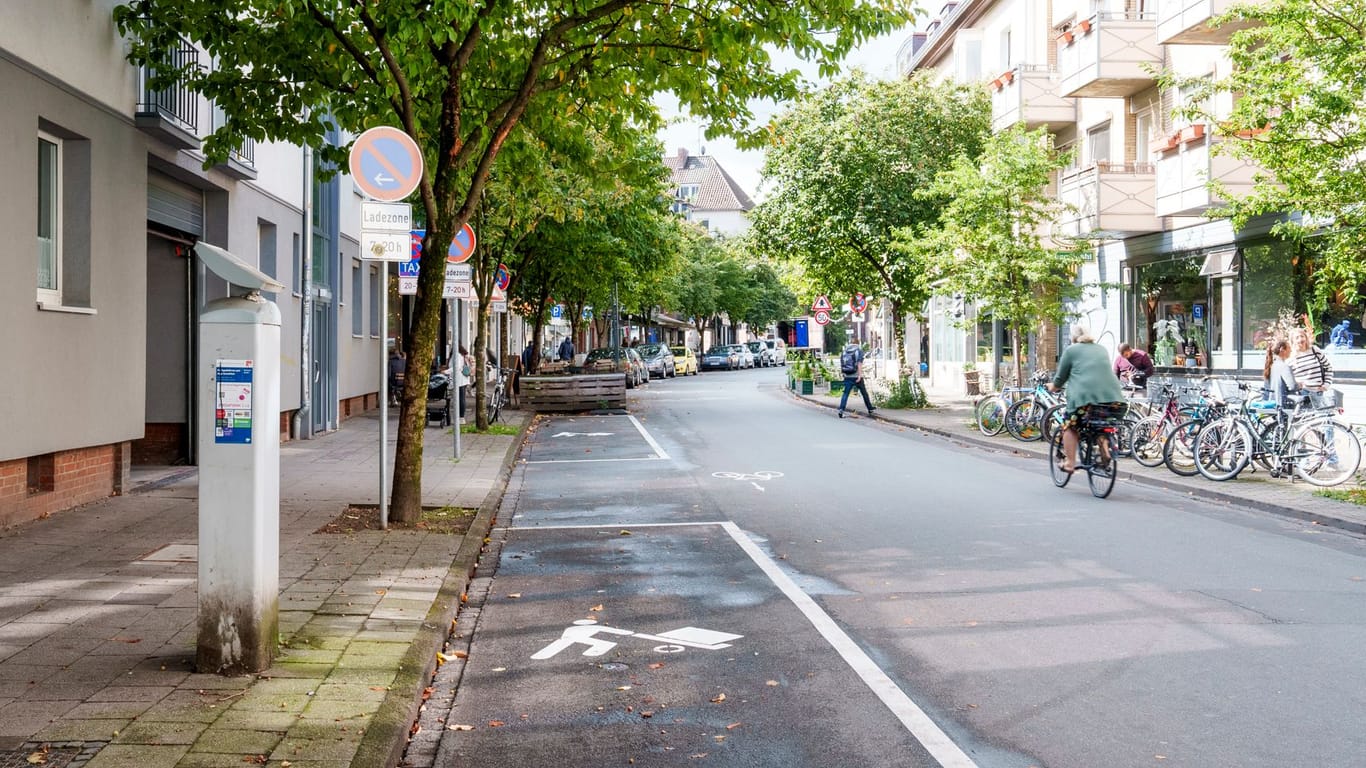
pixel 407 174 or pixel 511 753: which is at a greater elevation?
pixel 407 174

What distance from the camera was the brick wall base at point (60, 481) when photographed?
10312mm

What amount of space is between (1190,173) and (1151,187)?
10.3ft

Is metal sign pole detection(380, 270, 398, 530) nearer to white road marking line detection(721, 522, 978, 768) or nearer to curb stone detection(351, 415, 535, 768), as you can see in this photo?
curb stone detection(351, 415, 535, 768)

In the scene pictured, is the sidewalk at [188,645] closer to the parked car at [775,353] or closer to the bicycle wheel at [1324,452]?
the bicycle wheel at [1324,452]

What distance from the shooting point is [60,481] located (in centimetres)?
1133

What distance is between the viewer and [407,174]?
33.7 feet

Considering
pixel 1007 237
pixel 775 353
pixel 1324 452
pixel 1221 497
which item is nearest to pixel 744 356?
pixel 775 353

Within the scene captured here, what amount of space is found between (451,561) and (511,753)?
13.6ft

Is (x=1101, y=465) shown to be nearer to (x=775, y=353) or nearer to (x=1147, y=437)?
(x=1147, y=437)

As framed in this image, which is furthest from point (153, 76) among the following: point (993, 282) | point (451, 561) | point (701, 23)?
point (993, 282)

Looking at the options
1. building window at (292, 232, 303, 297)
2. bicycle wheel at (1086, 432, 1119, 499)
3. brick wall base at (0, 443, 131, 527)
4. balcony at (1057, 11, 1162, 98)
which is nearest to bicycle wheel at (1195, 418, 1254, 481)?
bicycle wheel at (1086, 432, 1119, 499)

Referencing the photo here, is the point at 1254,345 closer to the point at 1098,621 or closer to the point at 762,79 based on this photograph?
the point at 762,79

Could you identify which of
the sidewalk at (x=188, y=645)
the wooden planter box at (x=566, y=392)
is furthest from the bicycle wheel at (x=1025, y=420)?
the sidewalk at (x=188, y=645)

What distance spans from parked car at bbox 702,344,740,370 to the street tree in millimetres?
63510
